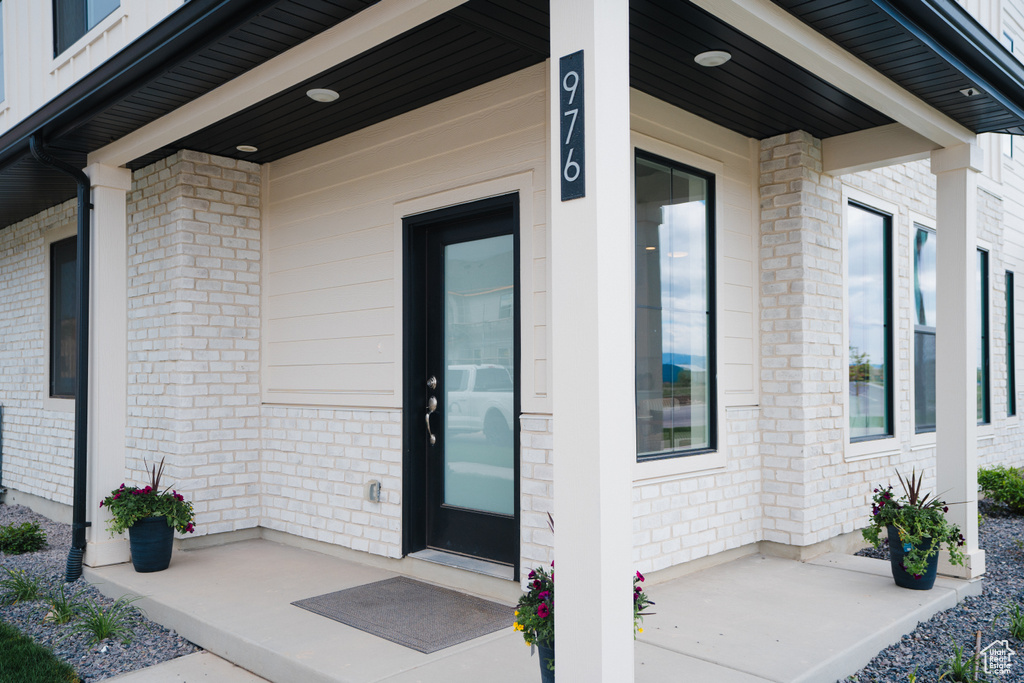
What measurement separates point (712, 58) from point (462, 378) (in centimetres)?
234

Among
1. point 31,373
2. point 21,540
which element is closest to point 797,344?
point 21,540

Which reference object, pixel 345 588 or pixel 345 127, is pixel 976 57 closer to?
pixel 345 127

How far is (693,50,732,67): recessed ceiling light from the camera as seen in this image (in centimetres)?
370

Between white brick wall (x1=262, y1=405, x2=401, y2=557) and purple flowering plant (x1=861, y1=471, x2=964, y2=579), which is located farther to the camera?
white brick wall (x1=262, y1=405, x2=401, y2=557)

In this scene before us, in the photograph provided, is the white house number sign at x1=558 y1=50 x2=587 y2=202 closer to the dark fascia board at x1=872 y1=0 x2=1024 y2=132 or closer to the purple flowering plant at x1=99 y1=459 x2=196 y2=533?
the dark fascia board at x1=872 y1=0 x2=1024 y2=132

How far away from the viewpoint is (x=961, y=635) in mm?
3799

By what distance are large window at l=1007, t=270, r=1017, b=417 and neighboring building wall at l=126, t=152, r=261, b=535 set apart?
8.27 m

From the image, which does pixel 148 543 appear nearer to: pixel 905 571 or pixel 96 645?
pixel 96 645

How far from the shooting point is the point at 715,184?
4.93m

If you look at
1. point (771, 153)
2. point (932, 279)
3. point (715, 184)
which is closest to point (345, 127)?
point (715, 184)

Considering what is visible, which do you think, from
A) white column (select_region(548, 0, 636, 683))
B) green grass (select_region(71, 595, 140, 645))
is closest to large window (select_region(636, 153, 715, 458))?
white column (select_region(548, 0, 636, 683))

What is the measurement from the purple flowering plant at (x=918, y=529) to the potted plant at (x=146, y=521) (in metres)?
4.39

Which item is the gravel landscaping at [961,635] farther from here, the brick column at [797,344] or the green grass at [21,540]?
the green grass at [21,540]

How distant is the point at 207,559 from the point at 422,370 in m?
2.05
